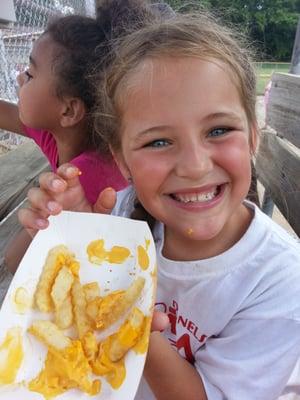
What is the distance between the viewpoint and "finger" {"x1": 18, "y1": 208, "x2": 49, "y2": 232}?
1049 mm

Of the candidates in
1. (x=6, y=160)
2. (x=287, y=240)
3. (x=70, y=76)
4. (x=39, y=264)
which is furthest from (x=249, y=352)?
(x=6, y=160)

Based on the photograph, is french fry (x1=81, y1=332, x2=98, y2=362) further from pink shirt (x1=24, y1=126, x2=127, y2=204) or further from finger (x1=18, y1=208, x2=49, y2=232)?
pink shirt (x1=24, y1=126, x2=127, y2=204)

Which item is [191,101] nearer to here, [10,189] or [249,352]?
[249,352]

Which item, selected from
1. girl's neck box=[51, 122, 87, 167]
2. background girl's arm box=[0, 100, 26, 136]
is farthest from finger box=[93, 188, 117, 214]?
background girl's arm box=[0, 100, 26, 136]

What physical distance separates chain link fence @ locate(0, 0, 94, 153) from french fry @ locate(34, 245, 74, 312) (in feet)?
8.13

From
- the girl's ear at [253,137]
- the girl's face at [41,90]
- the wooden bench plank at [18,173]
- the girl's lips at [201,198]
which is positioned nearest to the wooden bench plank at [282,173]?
the girl's ear at [253,137]

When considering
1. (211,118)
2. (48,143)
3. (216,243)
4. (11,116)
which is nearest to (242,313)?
(216,243)

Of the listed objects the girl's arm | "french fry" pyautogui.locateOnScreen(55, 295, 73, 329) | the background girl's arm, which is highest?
"french fry" pyautogui.locateOnScreen(55, 295, 73, 329)

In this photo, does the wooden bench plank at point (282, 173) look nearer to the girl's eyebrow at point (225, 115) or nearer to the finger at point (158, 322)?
the girl's eyebrow at point (225, 115)

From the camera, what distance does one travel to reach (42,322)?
3.10 feet

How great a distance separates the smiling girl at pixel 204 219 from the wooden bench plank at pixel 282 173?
330 millimetres

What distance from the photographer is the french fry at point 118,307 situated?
95 centimetres

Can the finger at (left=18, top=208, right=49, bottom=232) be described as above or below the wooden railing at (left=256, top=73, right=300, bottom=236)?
above

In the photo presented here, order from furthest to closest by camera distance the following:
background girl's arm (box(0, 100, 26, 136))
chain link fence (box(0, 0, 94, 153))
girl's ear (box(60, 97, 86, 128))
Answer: chain link fence (box(0, 0, 94, 153)) < background girl's arm (box(0, 100, 26, 136)) < girl's ear (box(60, 97, 86, 128))
